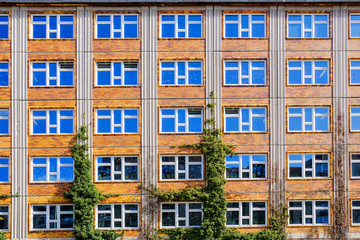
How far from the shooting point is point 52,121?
1462cm

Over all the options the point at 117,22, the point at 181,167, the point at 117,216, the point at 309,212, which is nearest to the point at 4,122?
the point at 117,216

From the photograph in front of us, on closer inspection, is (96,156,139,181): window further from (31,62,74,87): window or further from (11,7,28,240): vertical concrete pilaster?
(31,62,74,87): window

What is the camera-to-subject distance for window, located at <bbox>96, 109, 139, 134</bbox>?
14.6 m

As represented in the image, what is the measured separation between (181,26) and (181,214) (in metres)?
9.57

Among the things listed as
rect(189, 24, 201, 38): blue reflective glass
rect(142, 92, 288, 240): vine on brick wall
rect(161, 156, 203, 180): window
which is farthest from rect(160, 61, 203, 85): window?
rect(161, 156, 203, 180): window

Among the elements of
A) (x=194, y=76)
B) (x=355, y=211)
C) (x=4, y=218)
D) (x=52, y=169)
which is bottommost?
(x=4, y=218)

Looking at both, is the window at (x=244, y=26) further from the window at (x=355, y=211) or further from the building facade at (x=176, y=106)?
the window at (x=355, y=211)

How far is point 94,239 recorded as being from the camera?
13852mm

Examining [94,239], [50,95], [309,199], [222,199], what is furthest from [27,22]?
[309,199]

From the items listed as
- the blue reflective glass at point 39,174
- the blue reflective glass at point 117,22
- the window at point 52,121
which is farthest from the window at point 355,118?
the blue reflective glass at point 39,174

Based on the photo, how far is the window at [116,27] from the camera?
1482 cm

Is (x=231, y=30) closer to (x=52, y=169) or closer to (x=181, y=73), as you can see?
(x=181, y=73)

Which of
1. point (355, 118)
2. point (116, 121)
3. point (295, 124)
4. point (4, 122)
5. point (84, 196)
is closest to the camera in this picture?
point (84, 196)

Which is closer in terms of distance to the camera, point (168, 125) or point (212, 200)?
point (212, 200)
